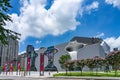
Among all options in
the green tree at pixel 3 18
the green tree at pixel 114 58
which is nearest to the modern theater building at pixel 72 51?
the green tree at pixel 114 58

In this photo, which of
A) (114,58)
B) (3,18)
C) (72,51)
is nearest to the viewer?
(3,18)

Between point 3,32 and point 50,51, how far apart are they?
107 m

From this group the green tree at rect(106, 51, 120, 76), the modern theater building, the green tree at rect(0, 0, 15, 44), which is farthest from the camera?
the modern theater building

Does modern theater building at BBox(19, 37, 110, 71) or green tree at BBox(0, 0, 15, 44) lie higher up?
modern theater building at BBox(19, 37, 110, 71)

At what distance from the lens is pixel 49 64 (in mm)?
126750

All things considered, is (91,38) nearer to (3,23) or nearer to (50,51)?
(50,51)

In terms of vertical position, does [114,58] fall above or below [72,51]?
below

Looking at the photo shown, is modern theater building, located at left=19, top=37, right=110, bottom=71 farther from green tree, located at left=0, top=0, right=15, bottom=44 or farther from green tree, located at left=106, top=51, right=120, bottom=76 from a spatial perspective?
green tree, located at left=0, top=0, right=15, bottom=44

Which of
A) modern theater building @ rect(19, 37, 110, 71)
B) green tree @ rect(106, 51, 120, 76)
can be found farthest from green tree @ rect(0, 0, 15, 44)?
modern theater building @ rect(19, 37, 110, 71)

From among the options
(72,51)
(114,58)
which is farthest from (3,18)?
(72,51)

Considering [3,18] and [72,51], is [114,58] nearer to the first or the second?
[3,18]

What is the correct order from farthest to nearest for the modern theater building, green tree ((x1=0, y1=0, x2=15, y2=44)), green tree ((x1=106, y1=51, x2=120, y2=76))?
the modern theater building → green tree ((x1=106, y1=51, x2=120, y2=76)) → green tree ((x1=0, y1=0, x2=15, y2=44))

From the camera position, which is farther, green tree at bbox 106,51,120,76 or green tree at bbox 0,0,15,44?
green tree at bbox 106,51,120,76

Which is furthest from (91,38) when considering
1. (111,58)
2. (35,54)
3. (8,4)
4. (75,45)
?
(8,4)
